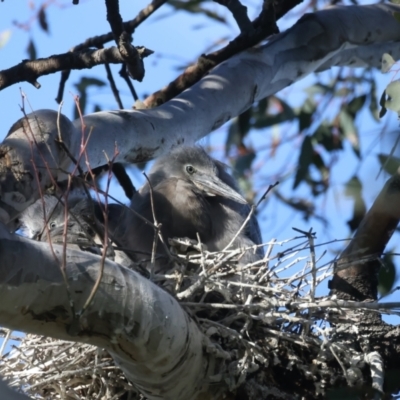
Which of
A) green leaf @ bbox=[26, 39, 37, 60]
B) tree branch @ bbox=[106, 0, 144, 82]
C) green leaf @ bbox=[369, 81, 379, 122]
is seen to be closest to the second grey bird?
tree branch @ bbox=[106, 0, 144, 82]

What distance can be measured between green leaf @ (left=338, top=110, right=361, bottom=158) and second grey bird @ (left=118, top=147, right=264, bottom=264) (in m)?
0.72

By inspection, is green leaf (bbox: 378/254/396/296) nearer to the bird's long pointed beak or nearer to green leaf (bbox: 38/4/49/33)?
the bird's long pointed beak

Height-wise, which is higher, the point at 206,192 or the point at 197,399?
the point at 206,192

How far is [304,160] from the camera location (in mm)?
3971

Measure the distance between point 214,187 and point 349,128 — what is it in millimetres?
958

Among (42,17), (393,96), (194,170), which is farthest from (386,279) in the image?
(42,17)

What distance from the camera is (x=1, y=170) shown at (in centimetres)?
208

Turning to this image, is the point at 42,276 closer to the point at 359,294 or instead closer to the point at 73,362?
the point at 73,362

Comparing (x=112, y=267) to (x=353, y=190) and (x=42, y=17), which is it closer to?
(x=353, y=190)

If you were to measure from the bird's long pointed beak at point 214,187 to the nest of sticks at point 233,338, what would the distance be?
0.94m

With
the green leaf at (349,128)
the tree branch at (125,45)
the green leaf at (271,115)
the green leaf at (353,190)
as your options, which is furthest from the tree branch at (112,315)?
the green leaf at (349,128)

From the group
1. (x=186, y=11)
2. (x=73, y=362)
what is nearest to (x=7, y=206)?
(x=73, y=362)

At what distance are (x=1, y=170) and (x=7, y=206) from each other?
88mm

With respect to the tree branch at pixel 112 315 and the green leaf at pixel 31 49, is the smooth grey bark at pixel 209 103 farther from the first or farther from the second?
the green leaf at pixel 31 49
